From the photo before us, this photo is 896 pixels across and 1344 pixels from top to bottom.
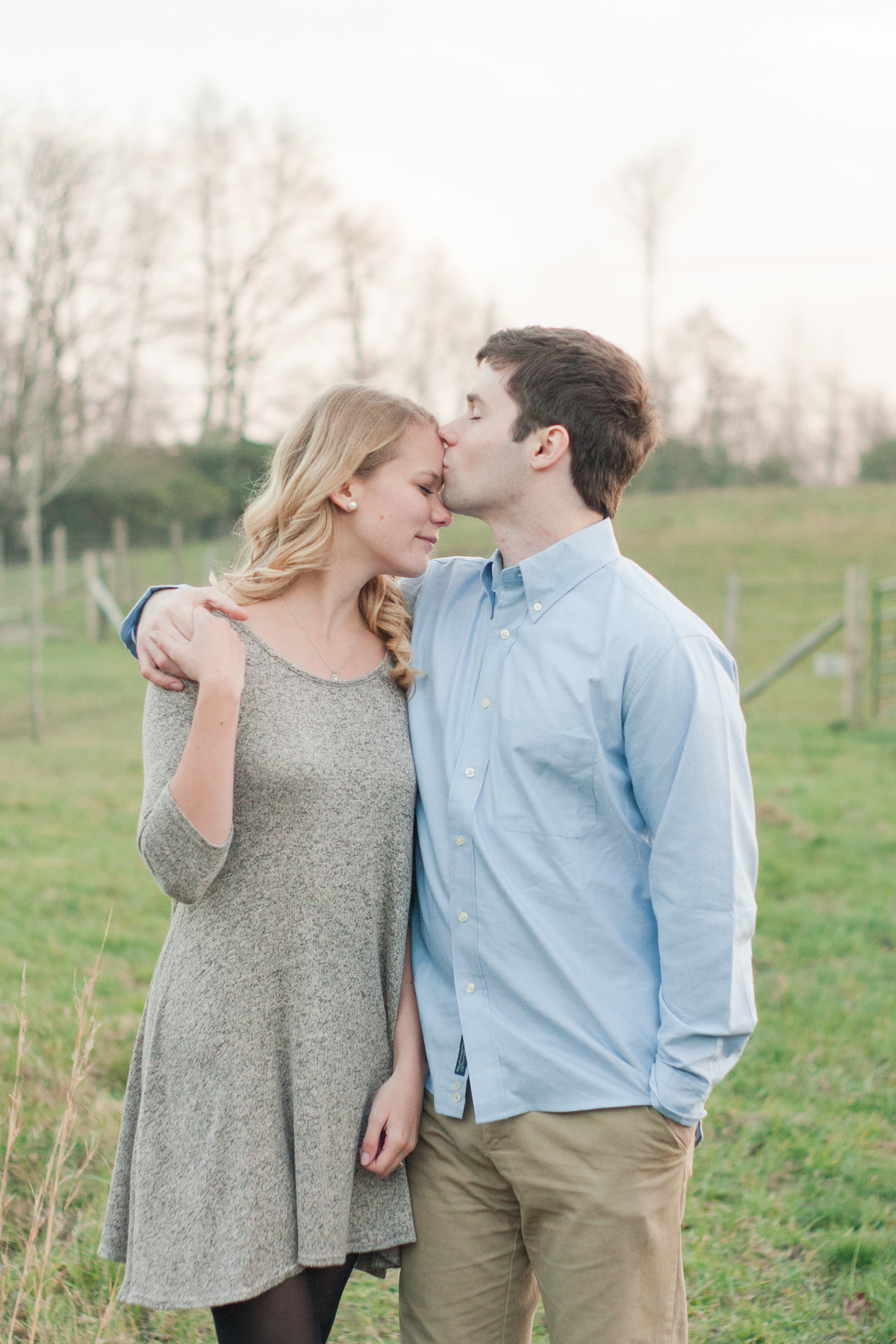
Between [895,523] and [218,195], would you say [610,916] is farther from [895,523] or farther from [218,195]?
[218,195]

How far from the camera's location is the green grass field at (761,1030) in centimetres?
319

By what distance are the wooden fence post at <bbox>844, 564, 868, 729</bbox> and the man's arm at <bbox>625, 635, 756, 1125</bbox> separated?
34.6 ft

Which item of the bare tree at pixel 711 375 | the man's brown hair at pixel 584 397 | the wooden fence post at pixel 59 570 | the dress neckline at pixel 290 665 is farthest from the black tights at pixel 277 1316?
the bare tree at pixel 711 375

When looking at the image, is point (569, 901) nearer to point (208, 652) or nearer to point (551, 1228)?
point (551, 1228)

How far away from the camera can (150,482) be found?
97.5 ft

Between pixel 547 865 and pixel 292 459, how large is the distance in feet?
3.29

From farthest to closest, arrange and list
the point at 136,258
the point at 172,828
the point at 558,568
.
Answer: the point at 136,258 → the point at 558,568 → the point at 172,828

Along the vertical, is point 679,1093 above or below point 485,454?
below

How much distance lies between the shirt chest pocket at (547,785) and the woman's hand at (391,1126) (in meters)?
0.55

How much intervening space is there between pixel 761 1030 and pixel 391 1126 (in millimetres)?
3300

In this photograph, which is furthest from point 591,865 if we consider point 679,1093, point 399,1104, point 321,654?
point 321,654

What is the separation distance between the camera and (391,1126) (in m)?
2.07

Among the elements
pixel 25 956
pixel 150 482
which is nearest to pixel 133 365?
pixel 150 482

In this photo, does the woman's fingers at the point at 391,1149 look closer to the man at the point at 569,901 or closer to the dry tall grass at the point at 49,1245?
the man at the point at 569,901
